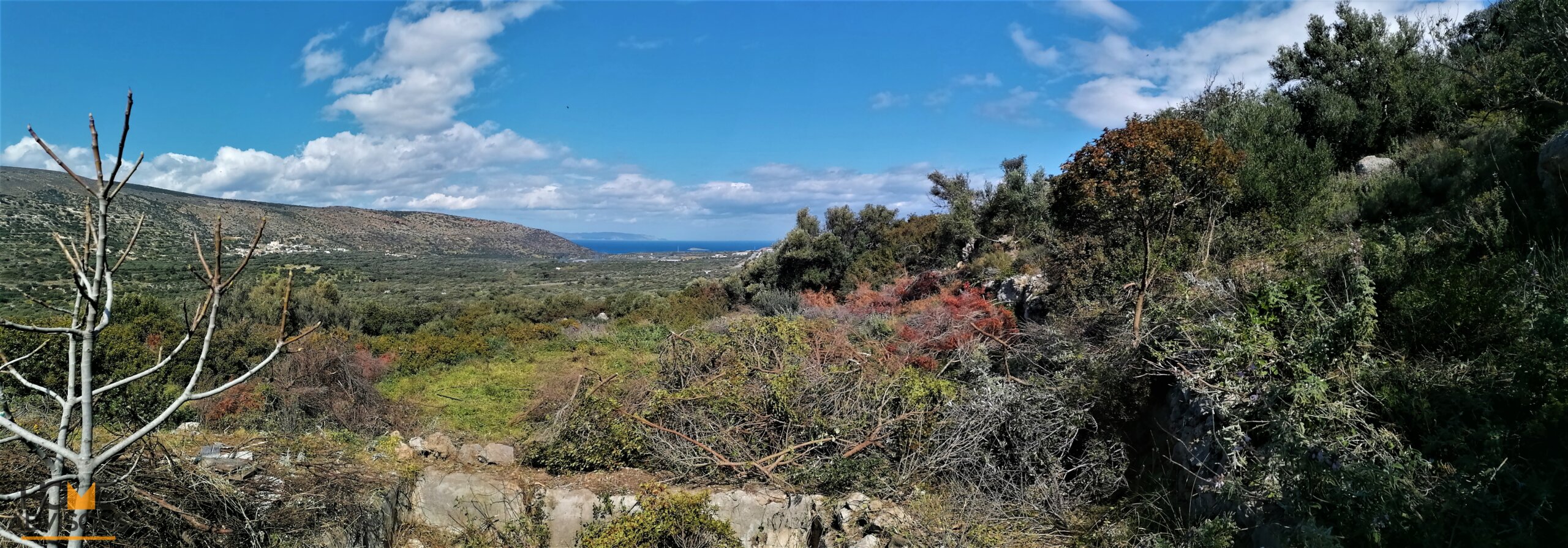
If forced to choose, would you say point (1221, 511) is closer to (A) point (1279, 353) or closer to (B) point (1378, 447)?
(B) point (1378, 447)

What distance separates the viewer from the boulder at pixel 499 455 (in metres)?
7.54

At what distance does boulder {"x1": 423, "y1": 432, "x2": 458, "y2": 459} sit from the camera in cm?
758

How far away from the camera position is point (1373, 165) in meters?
12.3

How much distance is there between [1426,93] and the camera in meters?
13.0

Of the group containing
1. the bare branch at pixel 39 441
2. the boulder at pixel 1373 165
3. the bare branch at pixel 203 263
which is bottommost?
the bare branch at pixel 39 441

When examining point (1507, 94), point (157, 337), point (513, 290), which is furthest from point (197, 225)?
point (1507, 94)

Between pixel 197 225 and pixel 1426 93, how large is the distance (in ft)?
172

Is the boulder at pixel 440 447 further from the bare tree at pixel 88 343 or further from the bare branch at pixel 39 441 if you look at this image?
the bare branch at pixel 39 441

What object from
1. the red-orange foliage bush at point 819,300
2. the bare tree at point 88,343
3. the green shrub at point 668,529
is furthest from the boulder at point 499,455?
the red-orange foliage bush at point 819,300

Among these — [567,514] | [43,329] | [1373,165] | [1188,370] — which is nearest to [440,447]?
[567,514]

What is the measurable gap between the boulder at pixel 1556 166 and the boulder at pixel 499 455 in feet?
32.0

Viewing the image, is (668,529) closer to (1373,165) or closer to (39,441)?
(39,441)

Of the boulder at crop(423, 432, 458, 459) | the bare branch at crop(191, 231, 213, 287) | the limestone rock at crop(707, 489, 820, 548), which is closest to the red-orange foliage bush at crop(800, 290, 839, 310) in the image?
the boulder at crop(423, 432, 458, 459)

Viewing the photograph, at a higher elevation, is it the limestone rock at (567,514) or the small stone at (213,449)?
the small stone at (213,449)
